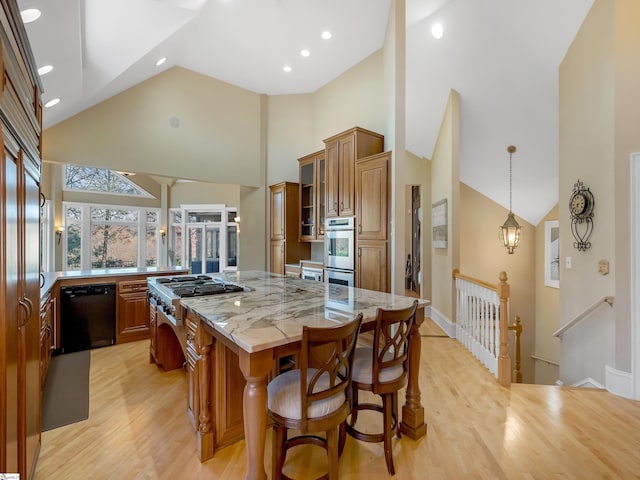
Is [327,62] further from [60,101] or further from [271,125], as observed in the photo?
[60,101]

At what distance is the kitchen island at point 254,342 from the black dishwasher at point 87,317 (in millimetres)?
2452

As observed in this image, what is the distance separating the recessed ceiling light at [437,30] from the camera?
12.2 ft

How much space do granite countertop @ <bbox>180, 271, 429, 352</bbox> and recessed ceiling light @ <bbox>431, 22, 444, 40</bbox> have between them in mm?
3539

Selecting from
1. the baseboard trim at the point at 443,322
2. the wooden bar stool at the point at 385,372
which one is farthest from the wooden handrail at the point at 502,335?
the wooden bar stool at the point at 385,372

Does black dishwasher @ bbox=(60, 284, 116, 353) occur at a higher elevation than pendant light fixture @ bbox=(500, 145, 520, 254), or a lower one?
lower

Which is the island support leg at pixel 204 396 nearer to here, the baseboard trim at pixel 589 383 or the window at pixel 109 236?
the baseboard trim at pixel 589 383

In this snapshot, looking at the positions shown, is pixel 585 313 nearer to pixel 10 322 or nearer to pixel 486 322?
pixel 486 322

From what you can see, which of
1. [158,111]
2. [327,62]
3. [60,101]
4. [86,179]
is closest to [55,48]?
[60,101]

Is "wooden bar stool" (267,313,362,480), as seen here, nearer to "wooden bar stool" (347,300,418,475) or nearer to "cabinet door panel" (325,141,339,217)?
"wooden bar stool" (347,300,418,475)

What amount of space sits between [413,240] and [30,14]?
18.4 feet

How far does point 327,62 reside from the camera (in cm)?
488

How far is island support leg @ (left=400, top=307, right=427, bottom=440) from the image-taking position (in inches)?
79.4

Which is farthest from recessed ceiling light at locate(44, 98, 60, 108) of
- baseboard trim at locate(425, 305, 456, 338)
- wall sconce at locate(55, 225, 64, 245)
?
baseboard trim at locate(425, 305, 456, 338)

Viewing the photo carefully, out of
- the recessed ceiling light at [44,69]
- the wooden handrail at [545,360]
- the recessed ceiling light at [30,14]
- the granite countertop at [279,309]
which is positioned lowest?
the wooden handrail at [545,360]
